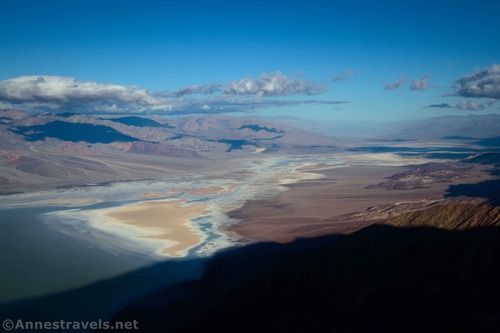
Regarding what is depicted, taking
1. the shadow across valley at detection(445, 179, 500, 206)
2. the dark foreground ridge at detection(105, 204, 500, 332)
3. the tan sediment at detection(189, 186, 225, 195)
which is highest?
the dark foreground ridge at detection(105, 204, 500, 332)

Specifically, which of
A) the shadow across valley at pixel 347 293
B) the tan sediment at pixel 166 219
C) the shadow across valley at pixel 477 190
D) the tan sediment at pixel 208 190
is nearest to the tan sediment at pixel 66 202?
the tan sediment at pixel 166 219

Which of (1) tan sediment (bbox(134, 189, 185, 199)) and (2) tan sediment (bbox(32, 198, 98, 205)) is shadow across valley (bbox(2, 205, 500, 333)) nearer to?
(2) tan sediment (bbox(32, 198, 98, 205))

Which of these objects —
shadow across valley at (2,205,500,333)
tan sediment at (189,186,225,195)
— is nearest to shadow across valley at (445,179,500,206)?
shadow across valley at (2,205,500,333)

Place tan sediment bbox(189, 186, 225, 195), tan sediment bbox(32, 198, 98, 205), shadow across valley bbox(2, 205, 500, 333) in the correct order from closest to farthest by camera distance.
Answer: shadow across valley bbox(2, 205, 500, 333) < tan sediment bbox(32, 198, 98, 205) < tan sediment bbox(189, 186, 225, 195)

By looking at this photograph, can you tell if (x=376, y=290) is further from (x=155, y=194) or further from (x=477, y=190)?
(x=155, y=194)

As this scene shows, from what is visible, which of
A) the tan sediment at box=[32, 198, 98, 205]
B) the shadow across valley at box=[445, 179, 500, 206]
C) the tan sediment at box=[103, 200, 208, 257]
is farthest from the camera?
the tan sediment at box=[32, 198, 98, 205]

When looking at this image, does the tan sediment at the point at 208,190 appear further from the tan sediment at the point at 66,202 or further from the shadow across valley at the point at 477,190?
the shadow across valley at the point at 477,190

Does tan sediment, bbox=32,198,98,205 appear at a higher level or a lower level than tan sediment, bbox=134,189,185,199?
higher

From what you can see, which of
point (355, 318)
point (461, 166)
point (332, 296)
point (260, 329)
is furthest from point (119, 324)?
point (461, 166)
